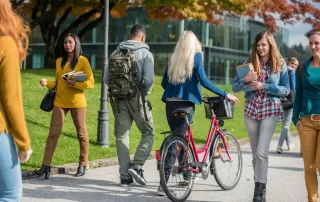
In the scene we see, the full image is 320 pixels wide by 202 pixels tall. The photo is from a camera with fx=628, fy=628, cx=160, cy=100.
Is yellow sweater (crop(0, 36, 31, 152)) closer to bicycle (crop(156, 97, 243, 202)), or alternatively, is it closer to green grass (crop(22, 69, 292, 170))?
bicycle (crop(156, 97, 243, 202))

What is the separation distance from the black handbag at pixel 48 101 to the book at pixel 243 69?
9.80 ft

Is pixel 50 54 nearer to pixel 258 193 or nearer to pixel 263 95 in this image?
pixel 263 95

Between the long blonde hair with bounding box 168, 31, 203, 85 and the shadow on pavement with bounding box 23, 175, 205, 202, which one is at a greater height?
the long blonde hair with bounding box 168, 31, 203, 85

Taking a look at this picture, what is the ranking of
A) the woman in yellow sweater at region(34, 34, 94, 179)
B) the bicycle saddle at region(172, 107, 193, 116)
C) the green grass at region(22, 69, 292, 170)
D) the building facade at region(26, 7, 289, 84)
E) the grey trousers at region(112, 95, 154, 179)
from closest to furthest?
the bicycle saddle at region(172, 107, 193, 116)
the grey trousers at region(112, 95, 154, 179)
the woman in yellow sweater at region(34, 34, 94, 179)
the green grass at region(22, 69, 292, 170)
the building facade at region(26, 7, 289, 84)

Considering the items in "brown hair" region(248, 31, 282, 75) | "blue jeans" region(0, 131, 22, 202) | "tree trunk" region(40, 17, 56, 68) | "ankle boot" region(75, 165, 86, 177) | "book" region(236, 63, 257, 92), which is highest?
"tree trunk" region(40, 17, 56, 68)

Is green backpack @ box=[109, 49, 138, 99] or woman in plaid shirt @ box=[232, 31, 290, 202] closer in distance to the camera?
woman in plaid shirt @ box=[232, 31, 290, 202]

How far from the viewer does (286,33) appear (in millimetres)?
67125

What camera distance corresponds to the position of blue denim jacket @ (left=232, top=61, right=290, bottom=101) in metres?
6.81

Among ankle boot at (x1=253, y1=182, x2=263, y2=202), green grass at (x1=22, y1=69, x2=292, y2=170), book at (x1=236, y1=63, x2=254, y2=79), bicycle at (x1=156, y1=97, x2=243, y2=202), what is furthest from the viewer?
green grass at (x1=22, y1=69, x2=292, y2=170)

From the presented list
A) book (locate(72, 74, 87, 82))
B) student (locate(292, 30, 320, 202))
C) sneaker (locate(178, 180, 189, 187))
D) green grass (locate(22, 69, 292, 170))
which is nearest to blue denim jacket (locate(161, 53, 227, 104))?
sneaker (locate(178, 180, 189, 187))

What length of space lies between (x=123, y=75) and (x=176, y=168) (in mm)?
1439


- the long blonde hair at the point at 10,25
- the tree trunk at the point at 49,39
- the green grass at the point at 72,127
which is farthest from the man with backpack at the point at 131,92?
the tree trunk at the point at 49,39

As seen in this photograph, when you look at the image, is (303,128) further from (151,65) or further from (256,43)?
(151,65)

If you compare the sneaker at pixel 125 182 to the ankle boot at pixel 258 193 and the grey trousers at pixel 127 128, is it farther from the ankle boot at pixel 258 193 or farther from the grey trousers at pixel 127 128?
the ankle boot at pixel 258 193
